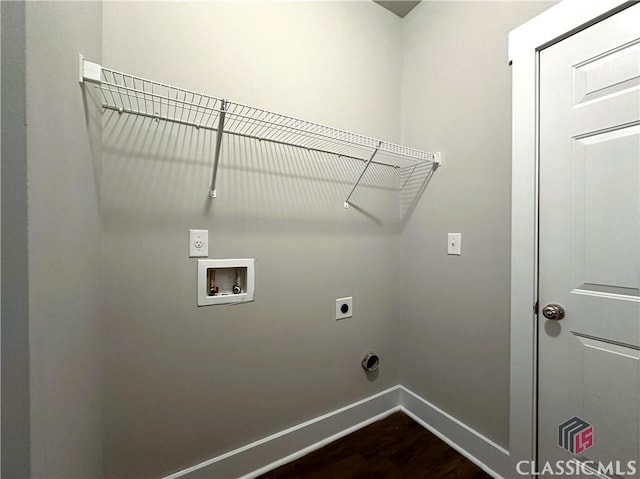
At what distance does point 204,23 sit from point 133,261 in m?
1.08

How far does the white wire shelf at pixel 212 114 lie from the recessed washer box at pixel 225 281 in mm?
329

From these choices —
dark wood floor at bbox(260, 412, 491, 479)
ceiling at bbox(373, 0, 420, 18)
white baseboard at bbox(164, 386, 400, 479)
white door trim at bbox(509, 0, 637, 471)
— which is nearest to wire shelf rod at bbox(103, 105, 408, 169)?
white door trim at bbox(509, 0, 637, 471)

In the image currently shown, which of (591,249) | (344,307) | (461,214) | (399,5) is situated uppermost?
(399,5)

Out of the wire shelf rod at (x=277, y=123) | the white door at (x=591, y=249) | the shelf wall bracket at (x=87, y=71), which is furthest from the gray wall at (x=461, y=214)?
the shelf wall bracket at (x=87, y=71)

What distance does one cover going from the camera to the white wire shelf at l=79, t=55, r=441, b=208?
93 centimetres

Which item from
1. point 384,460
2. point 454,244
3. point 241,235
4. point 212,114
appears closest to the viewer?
point 212,114

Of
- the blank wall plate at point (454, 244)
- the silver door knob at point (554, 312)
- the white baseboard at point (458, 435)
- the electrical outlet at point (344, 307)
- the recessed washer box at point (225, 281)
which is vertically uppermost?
the blank wall plate at point (454, 244)

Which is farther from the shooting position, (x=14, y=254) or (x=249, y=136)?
(x=249, y=136)

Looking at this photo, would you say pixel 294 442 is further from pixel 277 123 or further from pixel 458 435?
pixel 277 123

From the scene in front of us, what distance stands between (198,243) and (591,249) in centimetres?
160

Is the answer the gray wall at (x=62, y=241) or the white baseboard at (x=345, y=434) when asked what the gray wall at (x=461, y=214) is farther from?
the gray wall at (x=62, y=241)

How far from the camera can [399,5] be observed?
1743mm

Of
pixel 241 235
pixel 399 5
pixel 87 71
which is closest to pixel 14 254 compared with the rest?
pixel 87 71

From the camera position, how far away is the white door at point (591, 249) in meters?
0.97
